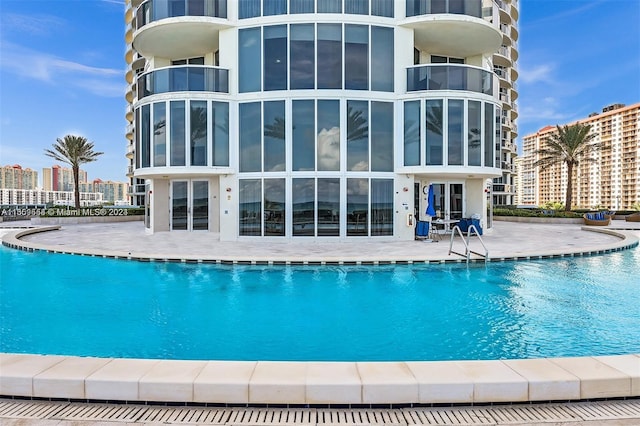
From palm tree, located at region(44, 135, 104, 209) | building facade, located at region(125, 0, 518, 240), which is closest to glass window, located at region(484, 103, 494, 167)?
building facade, located at region(125, 0, 518, 240)

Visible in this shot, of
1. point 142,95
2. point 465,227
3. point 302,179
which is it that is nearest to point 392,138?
point 302,179

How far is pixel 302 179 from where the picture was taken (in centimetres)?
1490

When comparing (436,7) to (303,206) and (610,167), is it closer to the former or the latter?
(303,206)

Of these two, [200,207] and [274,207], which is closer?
[274,207]

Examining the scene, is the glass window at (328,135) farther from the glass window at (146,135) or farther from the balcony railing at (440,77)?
the glass window at (146,135)

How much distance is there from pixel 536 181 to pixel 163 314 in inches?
4926

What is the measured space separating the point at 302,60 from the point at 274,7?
2.27m

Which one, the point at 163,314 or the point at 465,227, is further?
the point at 465,227

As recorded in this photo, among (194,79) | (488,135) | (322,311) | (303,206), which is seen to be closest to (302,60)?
(194,79)

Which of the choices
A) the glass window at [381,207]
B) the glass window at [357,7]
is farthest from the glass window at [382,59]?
the glass window at [381,207]

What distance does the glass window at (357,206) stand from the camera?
588 inches

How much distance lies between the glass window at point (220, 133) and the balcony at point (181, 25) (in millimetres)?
3142

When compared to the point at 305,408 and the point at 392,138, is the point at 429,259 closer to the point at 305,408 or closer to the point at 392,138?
the point at 392,138

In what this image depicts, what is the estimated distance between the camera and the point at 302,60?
1495cm
